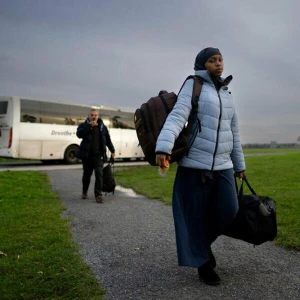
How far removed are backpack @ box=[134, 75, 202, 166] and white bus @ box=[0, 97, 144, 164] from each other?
18.4 metres

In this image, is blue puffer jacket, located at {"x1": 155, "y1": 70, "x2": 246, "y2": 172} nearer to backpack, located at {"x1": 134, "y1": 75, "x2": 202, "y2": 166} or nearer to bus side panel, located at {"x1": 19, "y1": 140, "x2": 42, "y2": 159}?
backpack, located at {"x1": 134, "y1": 75, "x2": 202, "y2": 166}

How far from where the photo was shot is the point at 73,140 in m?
23.2

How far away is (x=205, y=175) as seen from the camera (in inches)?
133

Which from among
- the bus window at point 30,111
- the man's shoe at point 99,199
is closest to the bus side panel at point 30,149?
the bus window at point 30,111

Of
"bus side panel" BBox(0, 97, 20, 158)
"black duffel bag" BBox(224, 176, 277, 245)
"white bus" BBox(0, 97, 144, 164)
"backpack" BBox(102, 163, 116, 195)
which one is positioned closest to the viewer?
"black duffel bag" BBox(224, 176, 277, 245)

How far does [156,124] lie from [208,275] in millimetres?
1375

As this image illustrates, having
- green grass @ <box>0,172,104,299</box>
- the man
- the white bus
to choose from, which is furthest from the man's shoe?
the white bus

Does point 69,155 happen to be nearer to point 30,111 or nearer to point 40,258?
point 30,111

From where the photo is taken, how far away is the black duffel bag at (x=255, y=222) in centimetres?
347

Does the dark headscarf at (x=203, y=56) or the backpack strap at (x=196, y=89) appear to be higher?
the dark headscarf at (x=203, y=56)

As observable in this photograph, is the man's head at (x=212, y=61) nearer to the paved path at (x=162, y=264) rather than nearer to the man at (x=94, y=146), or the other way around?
the paved path at (x=162, y=264)

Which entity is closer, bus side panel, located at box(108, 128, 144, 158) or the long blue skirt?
the long blue skirt

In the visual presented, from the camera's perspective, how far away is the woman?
11.0 ft

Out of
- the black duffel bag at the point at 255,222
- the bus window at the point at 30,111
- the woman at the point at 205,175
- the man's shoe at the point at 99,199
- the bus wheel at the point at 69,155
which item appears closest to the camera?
the woman at the point at 205,175
